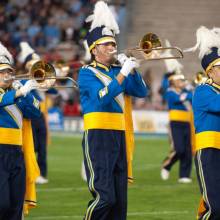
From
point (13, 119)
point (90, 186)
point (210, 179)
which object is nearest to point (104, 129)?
point (90, 186)

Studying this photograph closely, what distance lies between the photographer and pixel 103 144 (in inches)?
356

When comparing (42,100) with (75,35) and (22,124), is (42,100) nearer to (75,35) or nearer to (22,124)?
(22,124)

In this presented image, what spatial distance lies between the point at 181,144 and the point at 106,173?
23.6 feet

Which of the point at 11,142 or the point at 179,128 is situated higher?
the point at 179,128

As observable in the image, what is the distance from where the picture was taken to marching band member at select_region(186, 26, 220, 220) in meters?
8.80

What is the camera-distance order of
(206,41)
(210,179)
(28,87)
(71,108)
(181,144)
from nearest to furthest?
(28,87)
(210,179)
(206,41)
(181,144)
(71,108)

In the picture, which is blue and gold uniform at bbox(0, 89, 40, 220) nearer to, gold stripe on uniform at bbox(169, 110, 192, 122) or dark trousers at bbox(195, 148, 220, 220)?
dark trousers at bbox(195, 148, 220, 220)

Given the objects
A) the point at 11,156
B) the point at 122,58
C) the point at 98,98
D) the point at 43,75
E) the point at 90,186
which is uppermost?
the point at 122,58

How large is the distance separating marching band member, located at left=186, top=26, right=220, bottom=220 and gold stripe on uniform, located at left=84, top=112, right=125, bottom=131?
0.73 meters

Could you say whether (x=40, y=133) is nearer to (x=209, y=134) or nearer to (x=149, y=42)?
(x=149, y=42)

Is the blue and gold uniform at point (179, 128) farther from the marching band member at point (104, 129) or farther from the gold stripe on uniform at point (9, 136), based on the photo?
the gold stripe on uniform at point (9, 136)

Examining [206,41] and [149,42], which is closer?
[206,41]

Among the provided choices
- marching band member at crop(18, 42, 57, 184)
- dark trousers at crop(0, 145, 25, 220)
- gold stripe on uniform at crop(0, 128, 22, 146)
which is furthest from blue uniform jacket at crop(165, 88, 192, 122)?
dark trousers at crop(0, 145, 25, 220)

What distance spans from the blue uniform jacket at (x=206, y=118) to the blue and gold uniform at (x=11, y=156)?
160 cm
